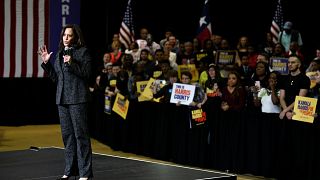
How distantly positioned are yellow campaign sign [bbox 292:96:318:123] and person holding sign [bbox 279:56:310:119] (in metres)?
0.18

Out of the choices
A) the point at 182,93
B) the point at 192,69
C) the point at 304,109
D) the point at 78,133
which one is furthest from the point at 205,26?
the point at 78,133

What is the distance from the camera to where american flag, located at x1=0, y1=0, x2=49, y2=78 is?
15.6 m

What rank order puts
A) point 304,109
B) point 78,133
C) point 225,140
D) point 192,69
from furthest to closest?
1. point 192,69
2. point 225,140
3. point 304,109
4. point 78,133

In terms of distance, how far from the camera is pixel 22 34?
1579 centimetres

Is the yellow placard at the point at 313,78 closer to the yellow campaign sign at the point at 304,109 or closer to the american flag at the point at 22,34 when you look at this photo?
the yellow campaign sign at the point at 304,109

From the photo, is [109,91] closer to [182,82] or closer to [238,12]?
[182,82]

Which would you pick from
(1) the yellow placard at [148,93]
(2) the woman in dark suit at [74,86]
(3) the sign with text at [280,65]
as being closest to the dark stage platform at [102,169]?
(2) the woman in dark suit at [74,86]

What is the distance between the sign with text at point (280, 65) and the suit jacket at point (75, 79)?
6329 mm

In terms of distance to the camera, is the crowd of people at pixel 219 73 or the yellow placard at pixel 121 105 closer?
the crowd of people at pixel 219 73

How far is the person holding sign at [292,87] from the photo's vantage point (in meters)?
10.8

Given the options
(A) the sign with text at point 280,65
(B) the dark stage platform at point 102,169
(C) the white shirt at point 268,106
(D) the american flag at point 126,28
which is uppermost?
(D) the american flag at point 126,28

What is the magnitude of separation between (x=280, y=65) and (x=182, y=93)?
2498mm

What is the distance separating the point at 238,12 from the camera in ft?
67.0

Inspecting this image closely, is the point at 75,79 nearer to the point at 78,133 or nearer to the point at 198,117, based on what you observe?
the point at 78,133
